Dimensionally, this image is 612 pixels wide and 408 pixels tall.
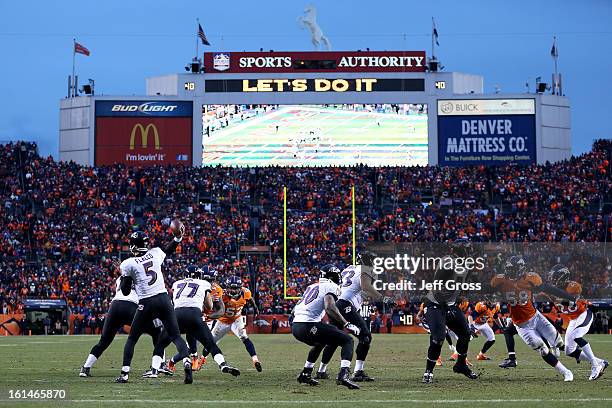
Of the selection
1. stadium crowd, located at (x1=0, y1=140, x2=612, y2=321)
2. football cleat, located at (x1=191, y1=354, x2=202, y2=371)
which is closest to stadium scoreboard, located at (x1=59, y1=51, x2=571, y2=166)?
stadium crowd, located at (x1=0, y1=140, x2=612, y2=321)

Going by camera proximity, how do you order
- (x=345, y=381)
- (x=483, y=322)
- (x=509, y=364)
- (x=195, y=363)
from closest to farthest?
1. (x=345, y=381)
2. (x=195, y=363)
3. (x=509, y=364)
4. (x=483, y=322)

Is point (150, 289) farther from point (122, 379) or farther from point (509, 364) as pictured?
point (509, 364)

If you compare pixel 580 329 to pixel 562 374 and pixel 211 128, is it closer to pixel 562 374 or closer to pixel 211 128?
pixel 562 374

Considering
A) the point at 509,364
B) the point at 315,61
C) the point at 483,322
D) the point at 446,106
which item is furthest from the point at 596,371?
the point at 315,61

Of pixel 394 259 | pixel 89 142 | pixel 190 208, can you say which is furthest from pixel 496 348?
pixel 89 142

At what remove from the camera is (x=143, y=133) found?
62.5 meters

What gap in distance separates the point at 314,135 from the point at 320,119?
4.05 feet

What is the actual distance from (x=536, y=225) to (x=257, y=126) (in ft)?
61.9

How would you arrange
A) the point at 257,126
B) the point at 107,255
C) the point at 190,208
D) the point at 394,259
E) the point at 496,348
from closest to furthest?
the point at 496,348, the point at 394,259, the point at 107,255, the point at 190,208, the point at 257,126

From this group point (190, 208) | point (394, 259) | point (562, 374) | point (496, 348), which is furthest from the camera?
point (190, 208)

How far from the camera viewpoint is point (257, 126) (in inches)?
2435

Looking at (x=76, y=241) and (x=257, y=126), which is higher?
(x=257, y=126)

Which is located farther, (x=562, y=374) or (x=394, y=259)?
(x=394, y=259)

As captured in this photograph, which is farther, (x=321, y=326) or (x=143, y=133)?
(x=143, y=133)
